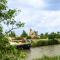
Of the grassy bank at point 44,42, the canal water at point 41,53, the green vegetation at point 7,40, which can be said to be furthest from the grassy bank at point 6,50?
the grassy bank at point 44,42

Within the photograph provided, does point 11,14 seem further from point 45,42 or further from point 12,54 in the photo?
point 45,42

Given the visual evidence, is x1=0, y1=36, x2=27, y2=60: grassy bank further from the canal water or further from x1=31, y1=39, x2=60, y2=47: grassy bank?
x1=31, y1=39, x2=60, y2=47: grassy bank

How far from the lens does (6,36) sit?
357 inches

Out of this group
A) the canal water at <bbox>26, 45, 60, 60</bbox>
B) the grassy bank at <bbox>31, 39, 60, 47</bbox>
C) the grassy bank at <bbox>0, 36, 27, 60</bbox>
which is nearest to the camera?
the grassy bank at <bbox>0, 36, 27, 60</bbox>

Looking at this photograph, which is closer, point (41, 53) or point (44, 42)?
point (41, 53)

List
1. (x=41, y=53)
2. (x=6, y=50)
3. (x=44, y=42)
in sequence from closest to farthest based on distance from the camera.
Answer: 1. (x=6, y=50)
2. (x=41, y=53)
3. (x=44, y=42)

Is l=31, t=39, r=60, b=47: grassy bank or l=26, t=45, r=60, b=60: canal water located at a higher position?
l=31, t=39, r=60, b=47: grassy bank

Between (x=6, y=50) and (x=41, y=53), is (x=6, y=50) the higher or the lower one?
the higher one

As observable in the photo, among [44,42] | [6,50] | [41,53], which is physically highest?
[6,50]

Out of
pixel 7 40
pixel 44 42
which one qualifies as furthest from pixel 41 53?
pixel 7 40

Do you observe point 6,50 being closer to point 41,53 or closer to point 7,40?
point 7,40

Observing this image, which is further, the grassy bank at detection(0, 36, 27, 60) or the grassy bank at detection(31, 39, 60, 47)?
the grassy bank at detection(31, 39, 60, 47)

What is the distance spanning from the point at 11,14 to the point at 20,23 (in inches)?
17.2

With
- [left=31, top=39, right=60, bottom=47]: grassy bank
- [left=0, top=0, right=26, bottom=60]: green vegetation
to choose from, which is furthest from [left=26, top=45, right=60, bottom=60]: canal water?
Answer: [left=0, top=0, right=26, bottom=60]: green vegetation
